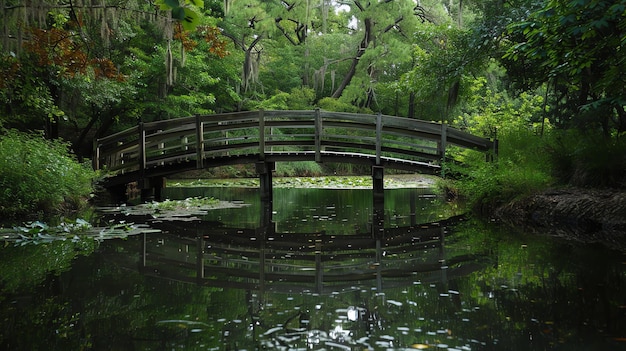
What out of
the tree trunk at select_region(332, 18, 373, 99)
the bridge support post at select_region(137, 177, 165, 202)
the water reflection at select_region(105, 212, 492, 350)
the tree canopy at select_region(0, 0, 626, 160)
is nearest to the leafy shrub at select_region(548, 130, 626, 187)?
the tree canopy at select_region(0, 0, 626, 160)

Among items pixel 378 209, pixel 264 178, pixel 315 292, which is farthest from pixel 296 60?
pixel 315 292

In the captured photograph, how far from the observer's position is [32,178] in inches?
384

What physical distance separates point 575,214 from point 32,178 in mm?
8590

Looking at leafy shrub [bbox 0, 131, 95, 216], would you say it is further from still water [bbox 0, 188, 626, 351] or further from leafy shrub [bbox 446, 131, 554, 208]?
leafy shrub [bbox 446, 131, 554, 208]

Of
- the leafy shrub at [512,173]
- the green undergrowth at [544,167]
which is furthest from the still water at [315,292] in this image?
the leafy shrub at [512,173]

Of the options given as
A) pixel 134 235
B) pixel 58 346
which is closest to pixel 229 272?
pixel 58 346

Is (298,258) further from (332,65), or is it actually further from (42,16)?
(332,65)

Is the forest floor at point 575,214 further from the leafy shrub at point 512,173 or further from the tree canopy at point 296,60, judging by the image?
the tree canopy at point 296,60

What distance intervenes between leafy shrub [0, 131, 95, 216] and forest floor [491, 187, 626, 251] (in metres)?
7.61

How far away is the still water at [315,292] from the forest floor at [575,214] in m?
0.66

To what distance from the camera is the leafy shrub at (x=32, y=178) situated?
952 centimetres

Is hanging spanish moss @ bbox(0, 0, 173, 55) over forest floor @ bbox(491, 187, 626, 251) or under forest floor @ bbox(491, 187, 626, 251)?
over

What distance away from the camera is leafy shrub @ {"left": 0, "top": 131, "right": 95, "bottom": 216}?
9.52 metres

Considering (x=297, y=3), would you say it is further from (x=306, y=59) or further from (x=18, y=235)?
(x=18, y=235)
